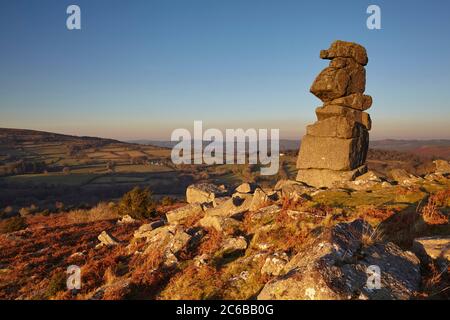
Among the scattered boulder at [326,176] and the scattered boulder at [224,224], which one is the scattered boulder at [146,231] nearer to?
the scattered boulder at [224,224]

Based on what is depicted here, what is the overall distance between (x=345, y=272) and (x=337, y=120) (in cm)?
2000

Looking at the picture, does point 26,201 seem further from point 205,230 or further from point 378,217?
point 378,217

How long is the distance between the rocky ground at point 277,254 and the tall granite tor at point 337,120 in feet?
13.1

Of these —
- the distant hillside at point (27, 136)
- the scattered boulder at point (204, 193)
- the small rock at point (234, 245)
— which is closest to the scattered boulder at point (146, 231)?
the scattered boulder at point (204, 193)

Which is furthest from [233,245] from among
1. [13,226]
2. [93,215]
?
[13,226]

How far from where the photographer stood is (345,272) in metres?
6.98

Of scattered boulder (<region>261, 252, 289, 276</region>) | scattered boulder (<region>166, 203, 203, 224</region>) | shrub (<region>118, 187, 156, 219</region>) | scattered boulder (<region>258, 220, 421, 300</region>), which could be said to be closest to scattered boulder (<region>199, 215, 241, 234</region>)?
scattered boulder (<region>261, 252, 289, 276</region>)

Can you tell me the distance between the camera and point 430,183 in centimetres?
1839

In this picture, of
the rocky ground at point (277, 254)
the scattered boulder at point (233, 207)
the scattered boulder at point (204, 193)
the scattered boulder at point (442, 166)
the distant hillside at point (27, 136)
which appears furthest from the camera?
the distant hillside at point (27, 136)

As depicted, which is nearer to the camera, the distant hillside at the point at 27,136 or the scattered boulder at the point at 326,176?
the scattered boulder at the point at 326,176

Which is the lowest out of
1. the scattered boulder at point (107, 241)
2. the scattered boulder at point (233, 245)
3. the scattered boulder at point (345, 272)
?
the scattered boulder at point (107, 241)

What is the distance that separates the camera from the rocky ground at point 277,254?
7.06 metres

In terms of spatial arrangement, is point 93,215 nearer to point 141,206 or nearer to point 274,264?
point 141,206

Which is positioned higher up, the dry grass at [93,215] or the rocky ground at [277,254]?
the rocky ground at [277,254]
